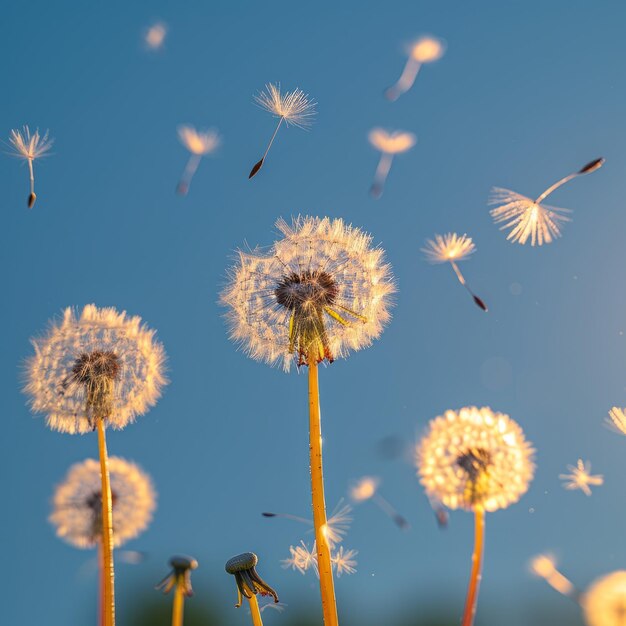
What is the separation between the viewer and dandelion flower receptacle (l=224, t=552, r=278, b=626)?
9125 millimetres

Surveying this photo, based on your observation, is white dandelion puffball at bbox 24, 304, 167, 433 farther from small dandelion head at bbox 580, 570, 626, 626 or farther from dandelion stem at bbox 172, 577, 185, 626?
small dandelion head at bbox 580, 570, 626, 626

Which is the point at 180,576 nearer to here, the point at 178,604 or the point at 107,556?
the point at 178,604

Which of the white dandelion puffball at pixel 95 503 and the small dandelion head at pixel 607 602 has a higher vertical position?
the white dandelion puffball at pixel 95 503

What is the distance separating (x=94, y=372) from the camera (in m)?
11.1

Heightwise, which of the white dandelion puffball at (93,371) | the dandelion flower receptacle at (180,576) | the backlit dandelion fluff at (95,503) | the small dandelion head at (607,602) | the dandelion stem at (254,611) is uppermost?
the white dandelion puffball at (93,371)

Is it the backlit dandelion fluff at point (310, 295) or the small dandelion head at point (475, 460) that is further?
the backlit dandelion fluff at point (310, 295)

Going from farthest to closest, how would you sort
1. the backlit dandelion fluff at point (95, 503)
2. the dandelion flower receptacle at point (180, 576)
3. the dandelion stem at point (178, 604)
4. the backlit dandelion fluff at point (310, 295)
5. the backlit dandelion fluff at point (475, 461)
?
the backlit dandelion fluff at point (95, 503) → the backlit dandelion fluff at point (310, 295) → the dandelion flower receptacle at point (180, 576) → the dandelion stem at point (178, 604) → the backlit dandelion fluff at point (475, 461)

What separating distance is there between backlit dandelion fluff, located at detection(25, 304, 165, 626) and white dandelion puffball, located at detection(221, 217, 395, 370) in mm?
1656

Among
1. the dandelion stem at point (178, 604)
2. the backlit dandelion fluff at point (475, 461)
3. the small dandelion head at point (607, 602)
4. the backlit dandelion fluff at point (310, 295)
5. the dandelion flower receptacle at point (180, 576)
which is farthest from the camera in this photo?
the backlit dandelion fluff at point (310, 295)

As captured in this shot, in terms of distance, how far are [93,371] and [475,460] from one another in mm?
6339

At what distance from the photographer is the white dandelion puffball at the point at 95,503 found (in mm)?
11703

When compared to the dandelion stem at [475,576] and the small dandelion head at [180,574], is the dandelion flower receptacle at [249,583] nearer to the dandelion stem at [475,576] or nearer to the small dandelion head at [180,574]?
the small dandelion head at [180,574]

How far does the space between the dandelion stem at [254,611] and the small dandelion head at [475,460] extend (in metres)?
3.31

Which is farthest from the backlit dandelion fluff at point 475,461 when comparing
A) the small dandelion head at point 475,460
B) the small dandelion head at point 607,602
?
the small dandelion head at point 607,602
